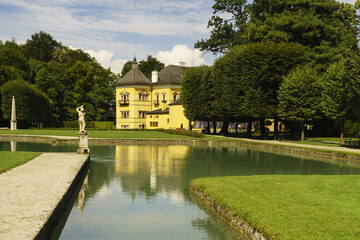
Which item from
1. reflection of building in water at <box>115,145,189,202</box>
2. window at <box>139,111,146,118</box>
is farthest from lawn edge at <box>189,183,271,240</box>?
window at <box>139,111,146,118</box>

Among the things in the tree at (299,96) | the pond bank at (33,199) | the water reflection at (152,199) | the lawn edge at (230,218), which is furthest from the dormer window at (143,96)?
the lawn edge at (230,218)

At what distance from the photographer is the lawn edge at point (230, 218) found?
26.6 ft

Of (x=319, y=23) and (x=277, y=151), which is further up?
(x=319, y=23)

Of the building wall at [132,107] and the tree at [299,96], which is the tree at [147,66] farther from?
the tree at [299,96]

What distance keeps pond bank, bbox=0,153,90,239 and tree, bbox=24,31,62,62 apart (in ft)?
252

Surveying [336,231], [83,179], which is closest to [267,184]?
[336,231]

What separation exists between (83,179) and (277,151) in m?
19.2

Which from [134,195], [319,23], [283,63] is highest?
[319,23]

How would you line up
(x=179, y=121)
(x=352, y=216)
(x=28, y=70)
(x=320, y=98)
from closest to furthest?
(x=352, y=216), (x=320, y=98), (x=179, y=121), (x=28, y=70)

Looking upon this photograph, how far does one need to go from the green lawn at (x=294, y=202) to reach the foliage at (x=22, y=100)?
56.5m

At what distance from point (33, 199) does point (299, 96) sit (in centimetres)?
3275

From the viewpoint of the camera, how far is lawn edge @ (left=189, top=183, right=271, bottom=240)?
26.6ft

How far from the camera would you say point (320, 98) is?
37719 millimetres

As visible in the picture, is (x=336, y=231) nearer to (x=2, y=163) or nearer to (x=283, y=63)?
(x=2, y=163)
